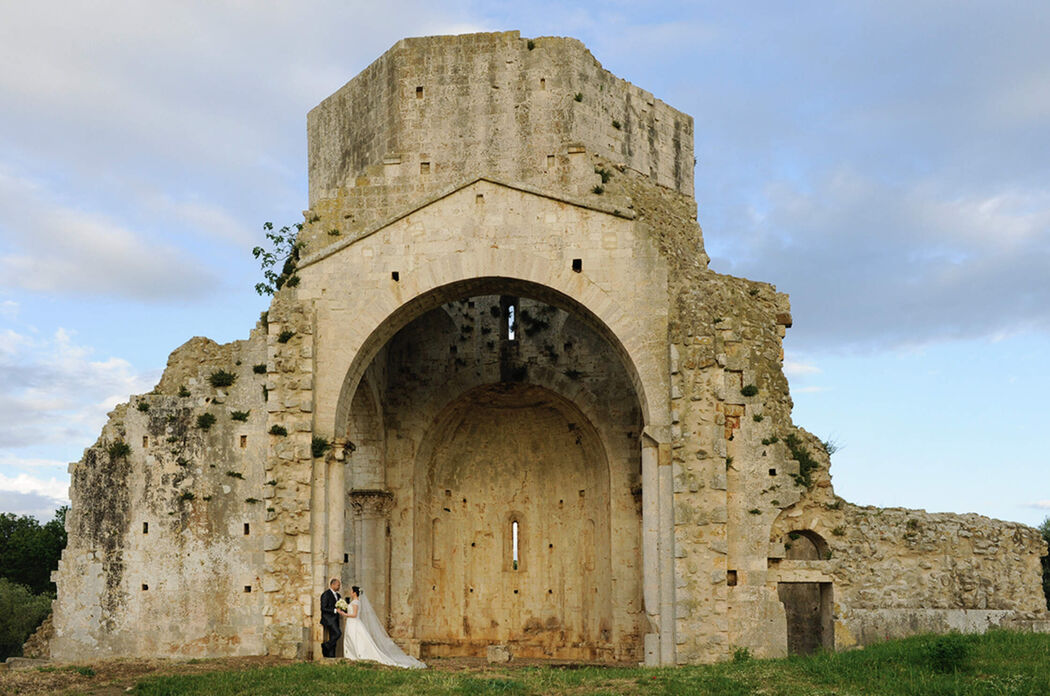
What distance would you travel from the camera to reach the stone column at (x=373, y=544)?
24.5 metres

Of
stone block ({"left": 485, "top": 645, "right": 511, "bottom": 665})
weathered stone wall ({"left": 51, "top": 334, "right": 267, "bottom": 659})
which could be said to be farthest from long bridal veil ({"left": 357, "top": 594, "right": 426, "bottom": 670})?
weathered stone wall ({"left": 51, "top": 334, "right": 267, "bottom": 659})

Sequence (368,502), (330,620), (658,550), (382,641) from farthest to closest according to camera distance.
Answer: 1. (368,502)
2. (382,641)
3. (658,550)
4. (330,620)

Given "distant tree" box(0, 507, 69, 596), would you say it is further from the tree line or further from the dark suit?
the dark suit

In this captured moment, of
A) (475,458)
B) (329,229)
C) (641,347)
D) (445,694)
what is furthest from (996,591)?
(329,229)

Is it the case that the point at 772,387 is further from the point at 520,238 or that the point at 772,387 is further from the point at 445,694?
the point at 445,694

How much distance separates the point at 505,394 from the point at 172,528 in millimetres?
8342

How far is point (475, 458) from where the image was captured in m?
26.7

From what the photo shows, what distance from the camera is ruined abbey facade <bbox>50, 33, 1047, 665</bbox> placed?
62.7 feet

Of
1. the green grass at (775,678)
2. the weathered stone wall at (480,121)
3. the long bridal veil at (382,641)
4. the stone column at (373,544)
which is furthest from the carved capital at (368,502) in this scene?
Answer: the green grass at (775,678)

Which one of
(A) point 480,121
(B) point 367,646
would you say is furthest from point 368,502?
(A) point 480,121

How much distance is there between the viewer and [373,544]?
80.9 feet

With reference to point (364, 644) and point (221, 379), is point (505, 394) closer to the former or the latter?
point (221, 379)

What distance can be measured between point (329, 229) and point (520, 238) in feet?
16.0

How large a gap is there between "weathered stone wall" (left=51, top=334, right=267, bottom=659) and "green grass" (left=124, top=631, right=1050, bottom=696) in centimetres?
358
